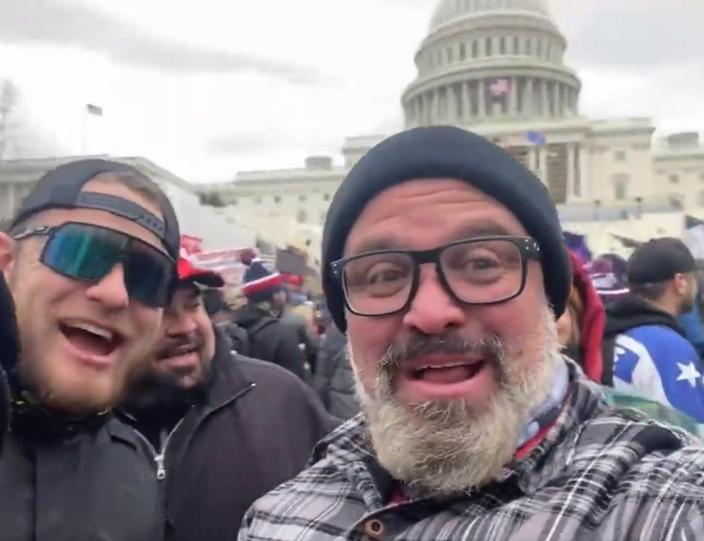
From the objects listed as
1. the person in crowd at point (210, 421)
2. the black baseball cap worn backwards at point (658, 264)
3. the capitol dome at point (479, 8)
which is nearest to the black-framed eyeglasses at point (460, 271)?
the person in crowd at point (210, 421)

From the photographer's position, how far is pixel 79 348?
183cm

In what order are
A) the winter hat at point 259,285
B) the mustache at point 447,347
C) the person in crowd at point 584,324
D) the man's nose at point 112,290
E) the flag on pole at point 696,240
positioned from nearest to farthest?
the mustache at point 447,347 < the man's nose at point 112,290 < the person in crowd at point 584,324 < the winter hat at point 259,285 < the flag on pole at point 696,240

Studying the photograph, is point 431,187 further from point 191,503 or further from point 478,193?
point 191,503

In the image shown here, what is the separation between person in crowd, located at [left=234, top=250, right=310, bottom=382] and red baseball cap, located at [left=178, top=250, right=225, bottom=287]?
2.76m

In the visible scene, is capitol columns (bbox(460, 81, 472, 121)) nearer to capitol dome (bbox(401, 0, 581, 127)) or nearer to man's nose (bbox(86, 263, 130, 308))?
capitol dome (bbox(401, 0, 581, 127))

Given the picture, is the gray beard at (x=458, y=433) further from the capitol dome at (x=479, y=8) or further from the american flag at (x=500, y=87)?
the capitol dome at (x=479, y=8)

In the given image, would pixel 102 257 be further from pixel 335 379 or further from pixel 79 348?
pixel 335 379

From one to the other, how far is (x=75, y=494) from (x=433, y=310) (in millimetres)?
863

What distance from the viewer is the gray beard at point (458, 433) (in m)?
1.42

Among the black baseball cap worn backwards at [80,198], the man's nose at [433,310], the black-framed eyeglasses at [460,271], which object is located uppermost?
the black baseball cap worn backwards at [80,198]

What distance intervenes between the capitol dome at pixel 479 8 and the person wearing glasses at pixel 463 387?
66.2 meters

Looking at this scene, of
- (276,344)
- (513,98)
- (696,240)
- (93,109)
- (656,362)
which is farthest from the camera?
(513,98)

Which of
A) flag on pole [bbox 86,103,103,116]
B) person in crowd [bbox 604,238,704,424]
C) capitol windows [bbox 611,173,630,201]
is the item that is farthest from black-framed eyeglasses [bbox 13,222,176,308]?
capitol windows [bbox 611,173,630,201]

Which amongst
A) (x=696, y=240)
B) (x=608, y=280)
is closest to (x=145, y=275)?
(x=608, y=280)
